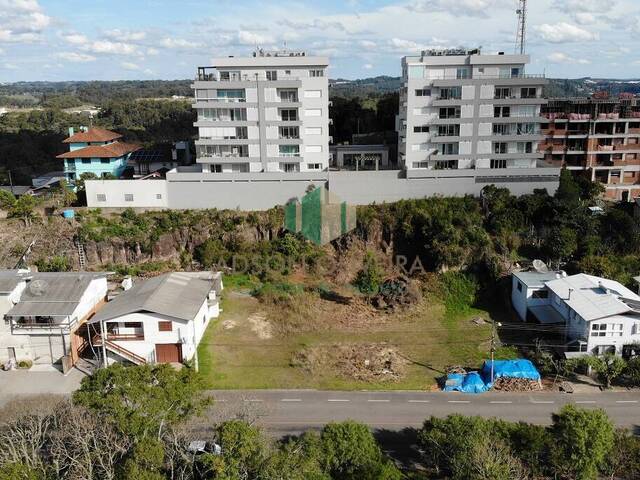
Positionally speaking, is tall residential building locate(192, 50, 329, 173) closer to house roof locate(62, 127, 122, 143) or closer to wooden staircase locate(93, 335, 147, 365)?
house roof locate(62, 127, 122, 143)

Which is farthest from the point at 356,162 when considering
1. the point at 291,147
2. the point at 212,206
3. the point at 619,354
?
the point at 619,354

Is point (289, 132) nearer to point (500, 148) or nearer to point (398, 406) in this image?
point (500, 148)

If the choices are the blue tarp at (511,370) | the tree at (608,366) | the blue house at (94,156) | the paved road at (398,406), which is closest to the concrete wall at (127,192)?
the blue house at (94,156)

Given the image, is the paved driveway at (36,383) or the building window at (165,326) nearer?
the paved driveway at (36,383)

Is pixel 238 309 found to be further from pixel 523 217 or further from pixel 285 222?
pixel 523 217

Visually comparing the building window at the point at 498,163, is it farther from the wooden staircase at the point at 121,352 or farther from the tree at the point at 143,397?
the tree at the point at 143,397

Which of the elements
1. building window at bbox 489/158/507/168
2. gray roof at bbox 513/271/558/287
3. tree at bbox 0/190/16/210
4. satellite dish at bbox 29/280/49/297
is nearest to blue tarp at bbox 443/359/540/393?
gray roof at bbox 513/271/558/287
